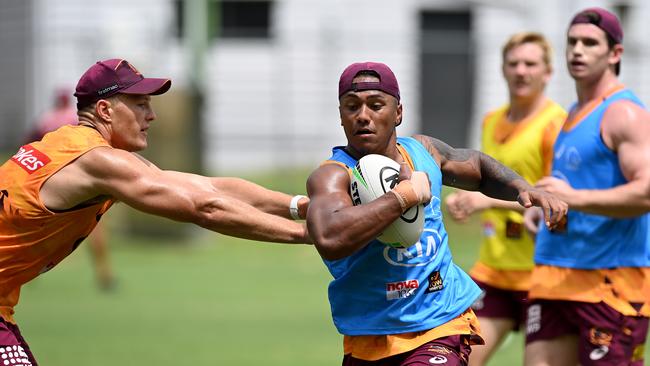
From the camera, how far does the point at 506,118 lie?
28.2 ft

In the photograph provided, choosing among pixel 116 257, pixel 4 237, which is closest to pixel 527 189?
pixel 4 237

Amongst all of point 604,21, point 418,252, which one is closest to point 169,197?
point 418,252

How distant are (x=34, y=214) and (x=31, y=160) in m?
0.28

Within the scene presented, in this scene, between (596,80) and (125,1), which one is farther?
(125,1)

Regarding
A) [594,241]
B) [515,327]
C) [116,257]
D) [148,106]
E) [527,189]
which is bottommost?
[116,257]

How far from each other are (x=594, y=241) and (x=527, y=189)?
46.5 inches

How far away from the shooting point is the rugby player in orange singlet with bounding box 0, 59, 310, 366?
18.7 feet

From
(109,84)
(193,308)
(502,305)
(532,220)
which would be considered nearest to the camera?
(109,84)

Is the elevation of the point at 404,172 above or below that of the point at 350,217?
above

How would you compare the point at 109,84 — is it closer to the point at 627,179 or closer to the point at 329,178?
the point at 329,178

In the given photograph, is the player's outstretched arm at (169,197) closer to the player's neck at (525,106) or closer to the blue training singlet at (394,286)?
the blue training singlet at (394,286)

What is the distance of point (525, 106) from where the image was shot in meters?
8.50

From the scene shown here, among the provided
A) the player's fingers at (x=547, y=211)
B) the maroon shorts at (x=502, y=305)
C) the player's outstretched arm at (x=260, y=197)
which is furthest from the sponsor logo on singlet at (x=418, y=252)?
the maroon shorts at (x=502, y=305)

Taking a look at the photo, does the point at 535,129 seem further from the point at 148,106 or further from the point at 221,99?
the point at 221,99
